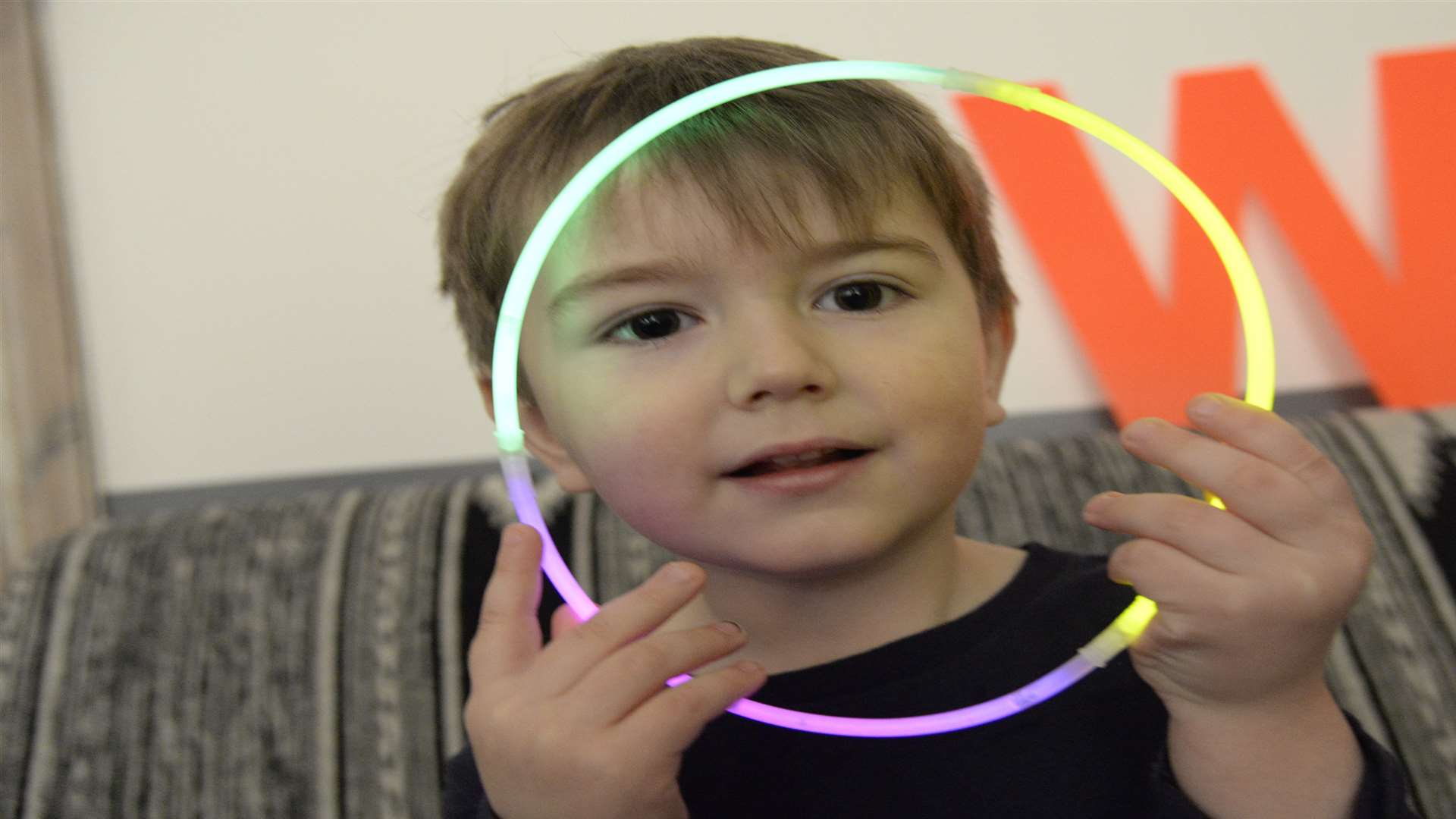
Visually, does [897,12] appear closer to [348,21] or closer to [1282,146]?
[1282,146]

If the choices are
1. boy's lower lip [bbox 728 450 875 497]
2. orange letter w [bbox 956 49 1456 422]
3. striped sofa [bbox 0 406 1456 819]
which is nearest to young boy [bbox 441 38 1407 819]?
boy's lower lip [bbox 728 450 875 497]

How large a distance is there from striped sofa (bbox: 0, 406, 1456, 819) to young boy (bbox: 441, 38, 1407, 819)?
0.28 m

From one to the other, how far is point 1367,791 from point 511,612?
0.48m

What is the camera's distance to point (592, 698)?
1.98ft

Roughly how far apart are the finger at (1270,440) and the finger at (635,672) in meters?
0.29

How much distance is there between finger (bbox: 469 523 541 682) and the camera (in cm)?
63

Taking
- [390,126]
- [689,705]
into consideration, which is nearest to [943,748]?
[689,705]

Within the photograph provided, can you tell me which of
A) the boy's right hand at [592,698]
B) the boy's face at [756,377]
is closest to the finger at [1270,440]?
the boy's face at [756,377]

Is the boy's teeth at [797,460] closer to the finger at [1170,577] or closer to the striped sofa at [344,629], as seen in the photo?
the finger at [1170,577]

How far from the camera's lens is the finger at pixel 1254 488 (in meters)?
0.60

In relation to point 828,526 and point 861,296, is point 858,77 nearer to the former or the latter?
point 861,296

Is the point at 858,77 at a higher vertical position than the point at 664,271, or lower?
higher

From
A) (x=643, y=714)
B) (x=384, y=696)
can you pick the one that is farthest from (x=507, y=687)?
(x=384, y=696)

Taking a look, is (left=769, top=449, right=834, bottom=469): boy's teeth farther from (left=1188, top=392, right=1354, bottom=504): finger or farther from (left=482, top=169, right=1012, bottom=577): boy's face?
(left=1188, top=392, right=1354, bottom=504): finger
